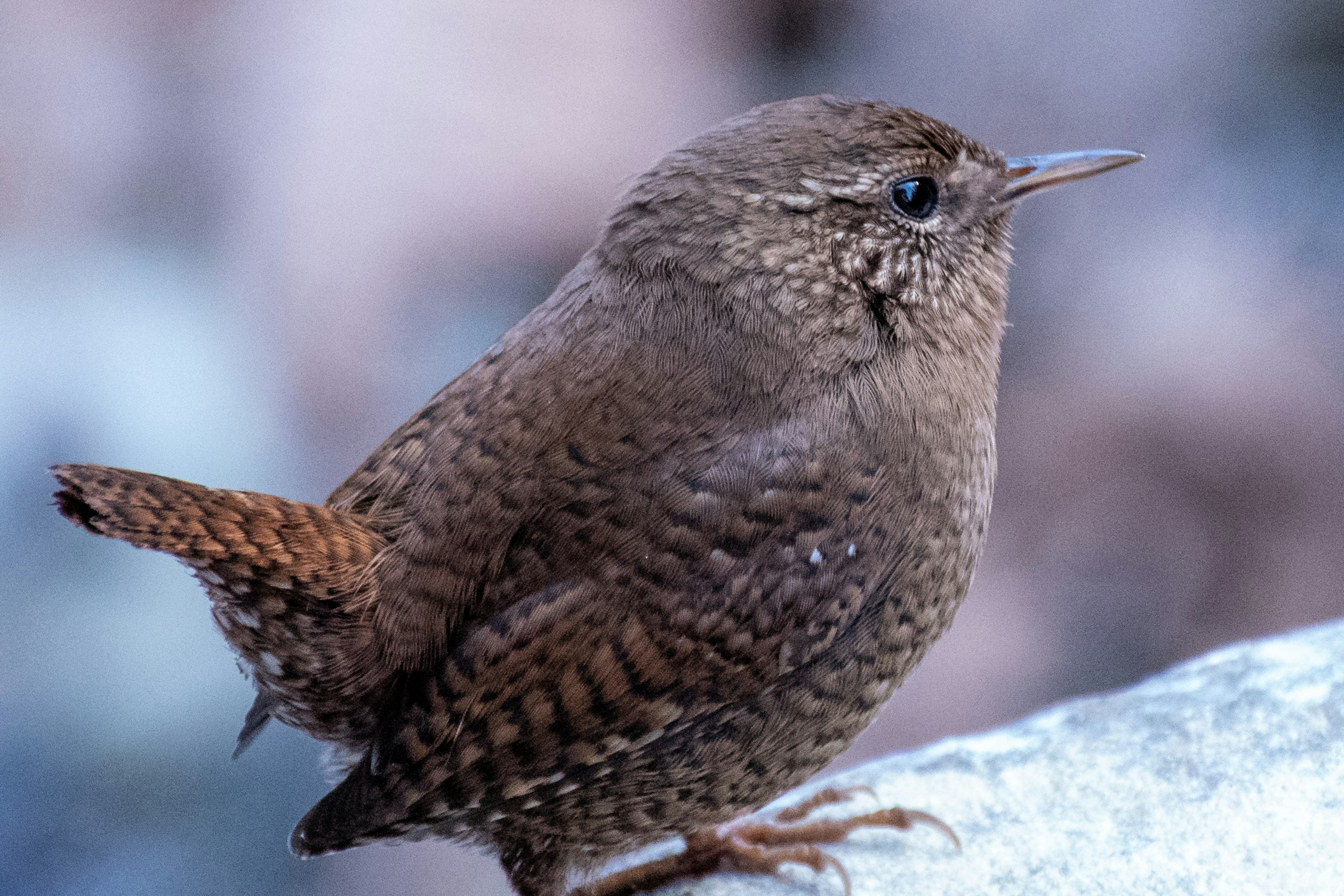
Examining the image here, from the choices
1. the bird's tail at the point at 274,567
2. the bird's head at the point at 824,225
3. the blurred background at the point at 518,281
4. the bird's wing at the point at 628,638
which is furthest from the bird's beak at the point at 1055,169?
the blurred background at the point at 518,281

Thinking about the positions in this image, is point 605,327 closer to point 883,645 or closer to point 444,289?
point 883,645

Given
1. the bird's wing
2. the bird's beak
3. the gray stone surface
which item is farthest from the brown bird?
the gray stone surface

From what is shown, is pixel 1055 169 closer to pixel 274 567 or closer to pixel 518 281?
pixel 274 567

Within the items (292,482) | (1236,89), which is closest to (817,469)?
(292,482)

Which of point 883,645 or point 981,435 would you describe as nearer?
point 883,645

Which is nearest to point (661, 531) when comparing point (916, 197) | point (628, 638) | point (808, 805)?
point (628, 638)

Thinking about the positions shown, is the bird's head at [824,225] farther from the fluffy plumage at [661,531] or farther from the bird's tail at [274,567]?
the bird's tail at [274,567]

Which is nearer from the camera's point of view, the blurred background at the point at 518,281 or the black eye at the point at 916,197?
the black eye at the point at 916,197
